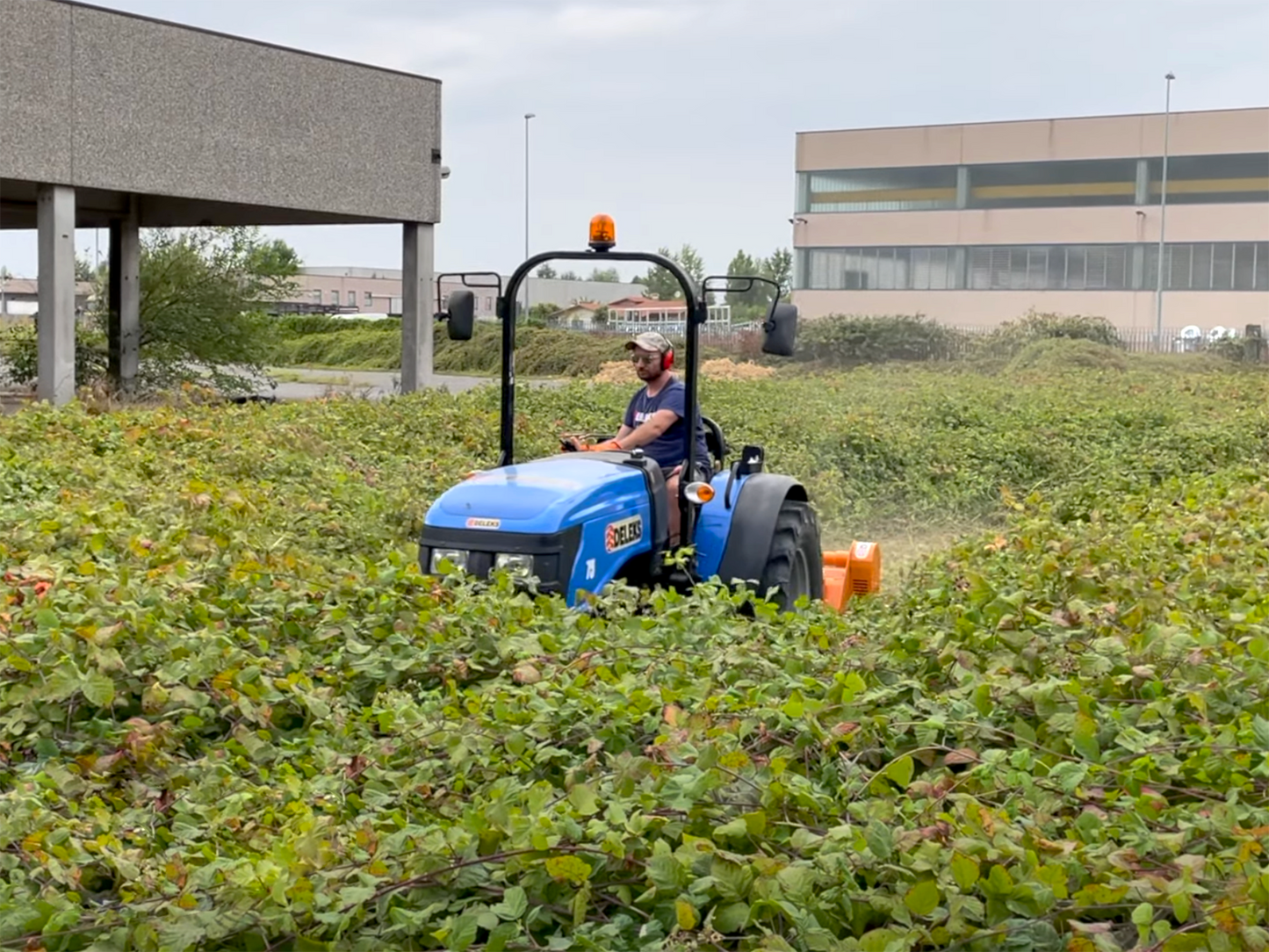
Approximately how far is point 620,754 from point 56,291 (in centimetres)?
1685

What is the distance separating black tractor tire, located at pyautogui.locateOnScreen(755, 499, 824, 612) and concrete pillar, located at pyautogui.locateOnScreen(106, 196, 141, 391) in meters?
17.3

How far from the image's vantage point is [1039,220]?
2653 inches

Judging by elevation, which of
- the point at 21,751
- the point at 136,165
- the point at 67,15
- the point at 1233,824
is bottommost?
the point at 21,751

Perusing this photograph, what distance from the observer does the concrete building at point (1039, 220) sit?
6406cm

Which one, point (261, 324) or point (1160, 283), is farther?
point (1160, 283)

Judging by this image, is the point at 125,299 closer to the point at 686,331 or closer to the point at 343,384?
the point at 343,384

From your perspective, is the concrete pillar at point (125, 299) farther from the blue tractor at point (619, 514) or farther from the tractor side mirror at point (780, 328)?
the tractor side mirror at point (780, 328)

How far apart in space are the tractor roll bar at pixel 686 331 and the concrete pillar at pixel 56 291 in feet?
42.6

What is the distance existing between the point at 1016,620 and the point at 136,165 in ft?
56.5

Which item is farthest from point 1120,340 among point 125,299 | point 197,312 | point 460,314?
point 460,314

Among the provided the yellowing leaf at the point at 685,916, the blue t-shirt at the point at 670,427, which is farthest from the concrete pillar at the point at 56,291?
the yellowing leaf at the point at 685,916

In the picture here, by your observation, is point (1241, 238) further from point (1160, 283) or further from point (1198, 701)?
point (1198, 701)

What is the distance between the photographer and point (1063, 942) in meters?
3.43

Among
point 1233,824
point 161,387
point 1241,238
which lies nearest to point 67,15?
point 161,387
